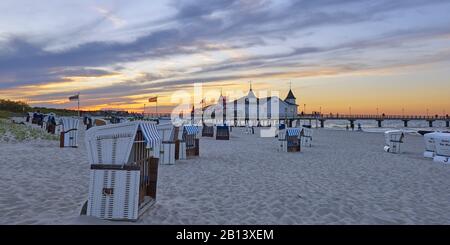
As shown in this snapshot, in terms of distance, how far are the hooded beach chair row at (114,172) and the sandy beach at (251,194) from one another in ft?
0.84

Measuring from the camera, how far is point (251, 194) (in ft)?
26.3

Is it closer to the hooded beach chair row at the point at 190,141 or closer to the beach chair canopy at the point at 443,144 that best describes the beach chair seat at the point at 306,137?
the beach chair canopy at the point at 443,144

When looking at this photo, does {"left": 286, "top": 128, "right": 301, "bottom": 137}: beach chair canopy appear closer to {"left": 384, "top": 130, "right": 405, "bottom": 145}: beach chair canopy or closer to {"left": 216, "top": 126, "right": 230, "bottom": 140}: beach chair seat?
{"left": 384, "top": 130, "right": 405, "bottom": 145}: beach chair canopy

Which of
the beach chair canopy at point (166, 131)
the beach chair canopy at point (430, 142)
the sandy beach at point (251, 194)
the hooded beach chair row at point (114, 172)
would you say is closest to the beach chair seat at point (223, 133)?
the beach chair canopy at point (430, 142)

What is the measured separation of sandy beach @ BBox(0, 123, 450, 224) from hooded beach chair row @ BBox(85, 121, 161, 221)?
0.26 meters

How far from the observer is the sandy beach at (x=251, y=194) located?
6.12m

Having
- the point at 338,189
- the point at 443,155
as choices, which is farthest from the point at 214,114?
the point at 338,189

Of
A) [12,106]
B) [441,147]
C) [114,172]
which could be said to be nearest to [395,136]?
[441,147]

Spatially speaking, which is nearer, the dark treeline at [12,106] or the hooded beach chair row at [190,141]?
the hooded beach chair row at [190,141]

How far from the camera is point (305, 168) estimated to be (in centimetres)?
1254

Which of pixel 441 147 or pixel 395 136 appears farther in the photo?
pixel 395 136

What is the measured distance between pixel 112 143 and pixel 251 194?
3585 millimetres

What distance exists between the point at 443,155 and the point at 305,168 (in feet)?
24.3

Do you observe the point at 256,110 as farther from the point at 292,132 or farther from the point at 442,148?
the point at 442,148
